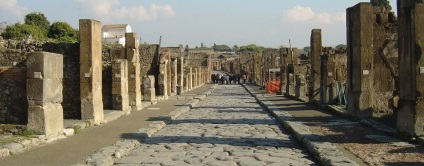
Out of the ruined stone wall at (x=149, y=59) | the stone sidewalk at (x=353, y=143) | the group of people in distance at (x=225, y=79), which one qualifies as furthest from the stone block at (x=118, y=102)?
the group of people in distance at (x=225, y=79)

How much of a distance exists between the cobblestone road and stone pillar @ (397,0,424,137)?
2112 mm

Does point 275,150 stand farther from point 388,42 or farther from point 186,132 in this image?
point 388,42

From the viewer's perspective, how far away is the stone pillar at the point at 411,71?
9547mm

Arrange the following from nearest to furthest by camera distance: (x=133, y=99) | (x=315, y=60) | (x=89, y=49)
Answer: (x=89, y=49) → (x=133, y=99) → (x=315, y=60)

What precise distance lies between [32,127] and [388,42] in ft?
33.4

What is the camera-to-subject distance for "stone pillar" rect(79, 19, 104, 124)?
43.7 feet

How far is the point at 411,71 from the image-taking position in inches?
390

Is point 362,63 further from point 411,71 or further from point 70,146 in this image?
point 70,146

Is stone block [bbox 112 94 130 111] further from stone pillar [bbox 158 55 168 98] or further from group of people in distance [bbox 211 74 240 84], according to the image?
group of people in distance [bbox 211 74 240 84]

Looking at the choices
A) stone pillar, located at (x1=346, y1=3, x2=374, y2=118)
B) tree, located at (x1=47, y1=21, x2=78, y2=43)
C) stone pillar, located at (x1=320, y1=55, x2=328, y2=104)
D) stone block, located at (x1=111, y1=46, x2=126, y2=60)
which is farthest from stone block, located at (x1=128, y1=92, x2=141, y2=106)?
tree, located at (x1=47, y1=21, x2=78, y2=43)

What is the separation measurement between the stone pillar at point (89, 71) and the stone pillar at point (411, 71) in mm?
7348

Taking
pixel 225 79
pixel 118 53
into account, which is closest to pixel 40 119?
pixel 118 53

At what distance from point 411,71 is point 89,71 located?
7810 millimetres

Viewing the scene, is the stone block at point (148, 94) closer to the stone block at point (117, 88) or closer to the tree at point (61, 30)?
the stone block at point (117, 88)
